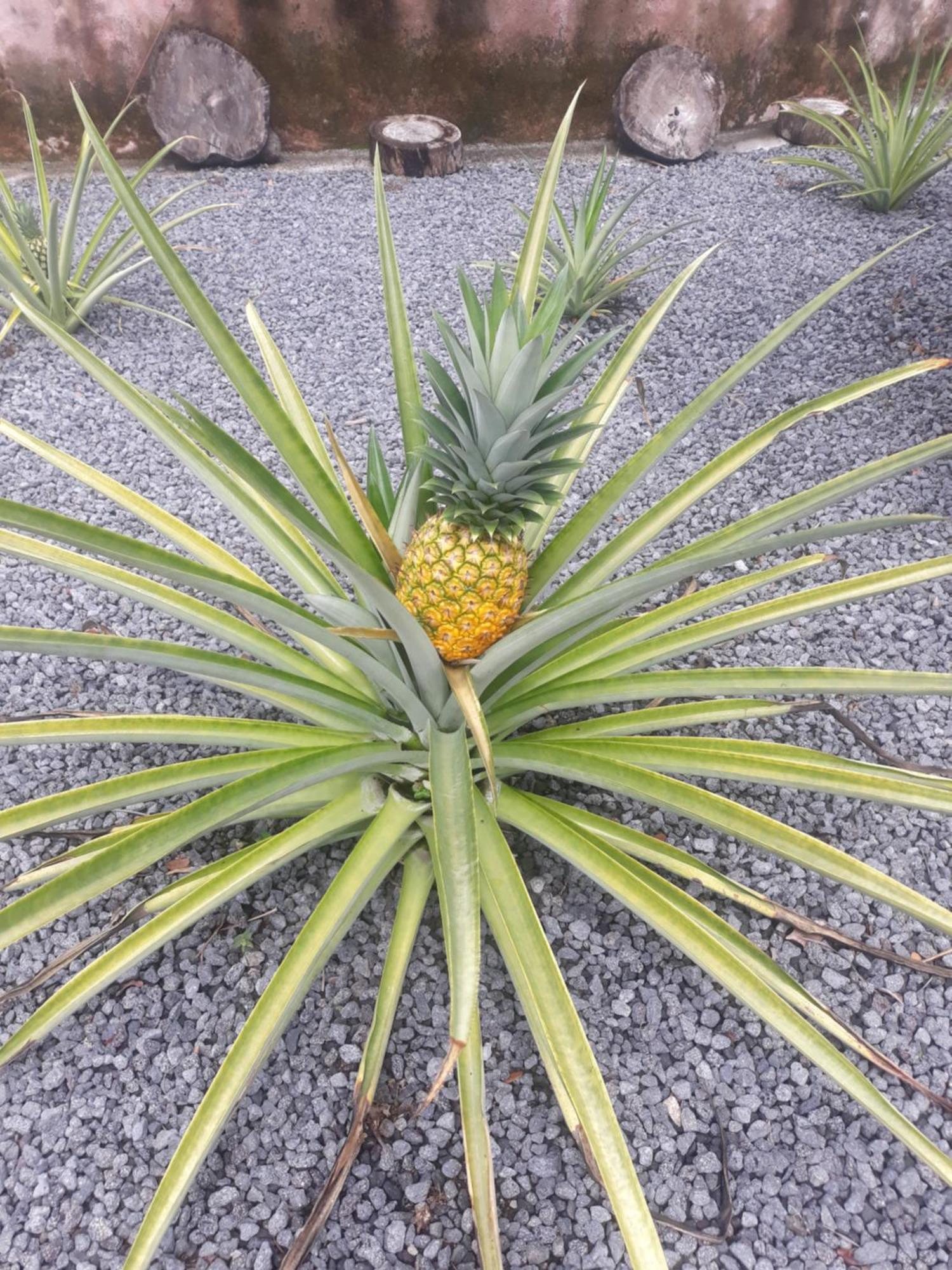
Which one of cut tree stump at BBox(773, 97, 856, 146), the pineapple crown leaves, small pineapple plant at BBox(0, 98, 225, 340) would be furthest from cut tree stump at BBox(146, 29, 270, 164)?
the pineapple crown leaves

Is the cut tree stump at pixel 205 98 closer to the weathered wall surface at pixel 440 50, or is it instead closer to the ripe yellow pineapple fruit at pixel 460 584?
the weathered wall surface at pixel 440 50

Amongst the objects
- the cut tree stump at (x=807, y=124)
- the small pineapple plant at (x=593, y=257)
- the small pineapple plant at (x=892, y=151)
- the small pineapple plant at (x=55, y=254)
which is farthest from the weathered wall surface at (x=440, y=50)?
the small pineapple plant at (x=593, y=257)

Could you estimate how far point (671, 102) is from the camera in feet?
15.2

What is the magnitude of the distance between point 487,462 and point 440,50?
4594 millimetres

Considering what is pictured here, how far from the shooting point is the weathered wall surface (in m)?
4.17

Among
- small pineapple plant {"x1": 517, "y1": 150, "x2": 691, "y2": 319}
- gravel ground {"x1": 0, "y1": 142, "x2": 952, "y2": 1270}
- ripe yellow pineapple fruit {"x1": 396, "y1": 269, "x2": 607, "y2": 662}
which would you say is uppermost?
ripe yellow pineapple fruit {"x1": 396, "y1": 269, "x2": 607, "y2": 662}

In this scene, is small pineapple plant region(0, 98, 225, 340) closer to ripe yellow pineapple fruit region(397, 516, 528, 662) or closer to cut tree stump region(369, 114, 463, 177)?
cut tree stump region(369, 114, 463, 177)

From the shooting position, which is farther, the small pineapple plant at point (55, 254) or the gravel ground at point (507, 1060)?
the small pineapple plant at point (55, 254)

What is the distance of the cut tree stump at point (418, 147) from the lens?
14.0 feet

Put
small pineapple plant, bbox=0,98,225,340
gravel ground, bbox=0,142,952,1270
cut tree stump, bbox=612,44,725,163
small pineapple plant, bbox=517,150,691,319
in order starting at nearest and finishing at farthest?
gravel ground, bbox=0,142,952,1270 < small pineapple plant, bbox=0,98,225,340 < small pineapple plant, bbox=517,150,691,319 < cut tree stump, bbox=612,44,725,163

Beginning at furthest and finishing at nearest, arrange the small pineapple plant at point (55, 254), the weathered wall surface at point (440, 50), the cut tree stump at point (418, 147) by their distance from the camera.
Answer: the cut tree stump at point (418, 147) < the weathered wall surface at point (440, 50) < the small pineapple plant at point (55, 254)

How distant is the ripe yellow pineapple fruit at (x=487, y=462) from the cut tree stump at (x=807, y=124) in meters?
4.84

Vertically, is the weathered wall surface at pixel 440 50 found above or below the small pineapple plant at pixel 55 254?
above

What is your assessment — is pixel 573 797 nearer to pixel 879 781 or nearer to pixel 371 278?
pixel 879 781
